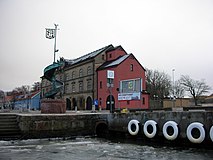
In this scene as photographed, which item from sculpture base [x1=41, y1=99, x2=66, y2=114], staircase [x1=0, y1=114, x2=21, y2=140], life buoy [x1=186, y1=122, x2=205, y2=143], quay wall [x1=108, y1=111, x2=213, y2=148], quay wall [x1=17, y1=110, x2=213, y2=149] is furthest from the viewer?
sculpture base [x1=41, y1=99, x2=66, y2=114]

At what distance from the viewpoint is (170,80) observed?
74.1m

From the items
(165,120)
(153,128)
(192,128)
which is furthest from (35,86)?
(192,128)

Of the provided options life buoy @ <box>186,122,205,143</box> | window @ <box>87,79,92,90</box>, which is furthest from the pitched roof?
life buoy @ <box>186,122,205,143</box>

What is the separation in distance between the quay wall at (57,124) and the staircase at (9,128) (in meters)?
0.46

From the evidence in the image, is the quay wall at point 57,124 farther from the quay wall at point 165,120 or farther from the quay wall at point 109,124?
the quay wall at point 165,120

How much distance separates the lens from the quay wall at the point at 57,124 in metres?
20.1

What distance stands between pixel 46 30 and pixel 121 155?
21.4 metres

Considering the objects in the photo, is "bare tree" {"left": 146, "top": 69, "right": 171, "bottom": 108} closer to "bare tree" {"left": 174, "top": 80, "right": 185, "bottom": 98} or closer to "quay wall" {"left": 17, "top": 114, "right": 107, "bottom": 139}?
"bare tree" {"left": 174, "top": 80, "right": 185, "bottom": 98}

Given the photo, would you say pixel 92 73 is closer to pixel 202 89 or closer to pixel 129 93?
pixel 129 93

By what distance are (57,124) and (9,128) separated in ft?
13.4

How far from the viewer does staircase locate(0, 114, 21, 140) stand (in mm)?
19078

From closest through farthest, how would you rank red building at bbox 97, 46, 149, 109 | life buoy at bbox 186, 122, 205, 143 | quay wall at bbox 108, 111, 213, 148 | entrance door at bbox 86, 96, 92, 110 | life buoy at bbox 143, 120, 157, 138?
life buoy at bbox 186, 122, 205, 143 < quay wall at bbox 108, 111, 213, 148 < life buoy at bbox 143, 120, 157, 138 < red building at bbox 97, 46, 149, 109 < entrance door at bbox 86, 96, 92, 110

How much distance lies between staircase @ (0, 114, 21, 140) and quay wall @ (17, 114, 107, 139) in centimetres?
46

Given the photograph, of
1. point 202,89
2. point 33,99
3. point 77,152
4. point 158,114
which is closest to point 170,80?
point 202,89
